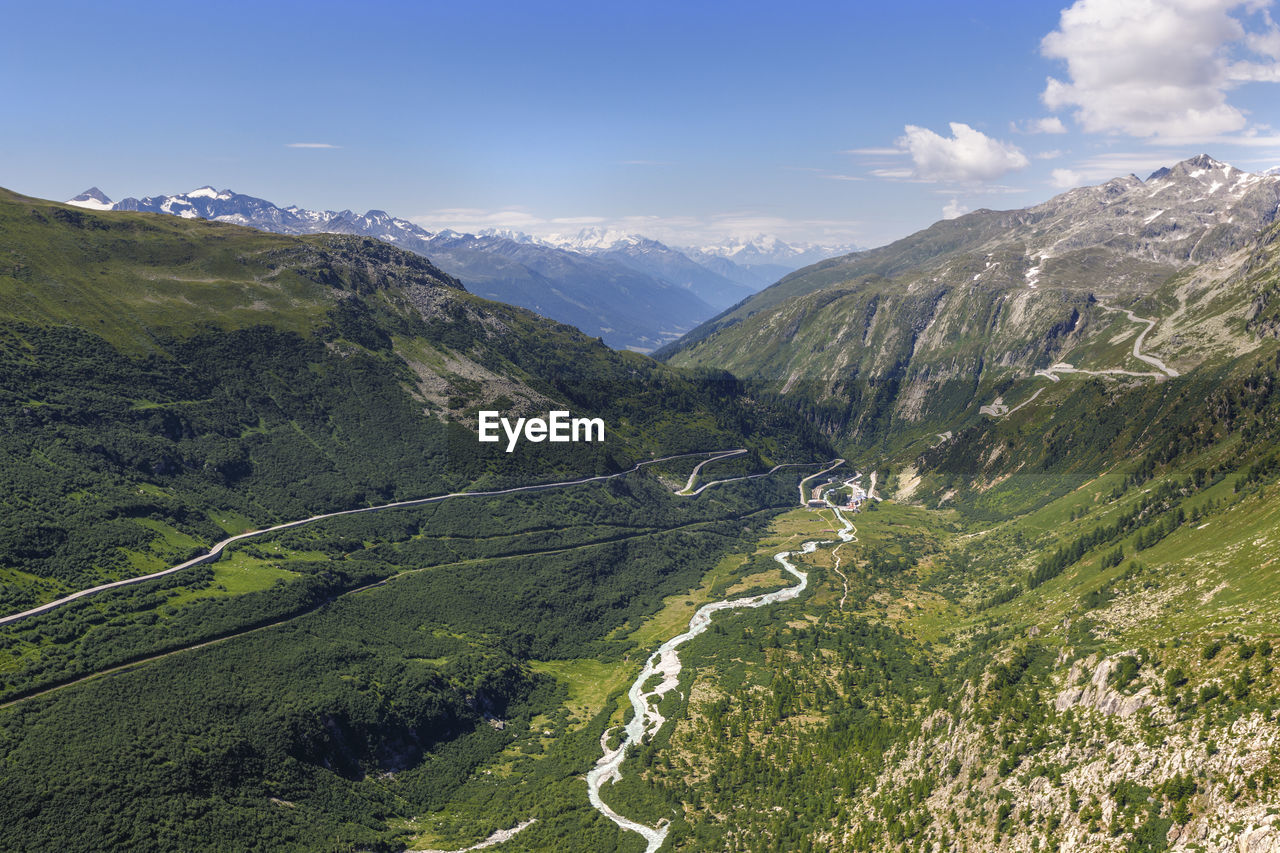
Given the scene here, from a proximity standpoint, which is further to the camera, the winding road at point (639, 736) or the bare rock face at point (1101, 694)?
the winding road at point (639, 736)

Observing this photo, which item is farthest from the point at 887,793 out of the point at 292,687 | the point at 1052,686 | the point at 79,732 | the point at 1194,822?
the point at 79,732

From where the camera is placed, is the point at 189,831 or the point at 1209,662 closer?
Result: the point at 1209,662

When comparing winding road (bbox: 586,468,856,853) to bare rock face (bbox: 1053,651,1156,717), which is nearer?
bare rock face (bbox: 1053,651,1156,717)

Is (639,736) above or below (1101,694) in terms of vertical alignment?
below

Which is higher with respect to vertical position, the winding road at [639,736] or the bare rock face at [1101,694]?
the bare rock face at [1101,694]

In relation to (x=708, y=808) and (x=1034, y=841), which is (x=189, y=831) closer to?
(x=708, y=808)

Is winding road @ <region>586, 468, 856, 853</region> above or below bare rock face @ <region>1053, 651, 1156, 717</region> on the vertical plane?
below

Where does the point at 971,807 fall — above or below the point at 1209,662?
below

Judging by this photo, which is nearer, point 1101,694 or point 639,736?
point 1101,694
